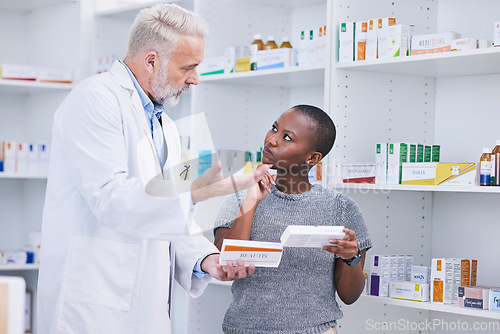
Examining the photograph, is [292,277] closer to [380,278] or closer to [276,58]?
[380,278]

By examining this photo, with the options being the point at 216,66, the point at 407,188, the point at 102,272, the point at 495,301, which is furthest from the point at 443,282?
the point at 216,66

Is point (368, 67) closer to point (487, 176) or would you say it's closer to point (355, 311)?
point (487, 176)

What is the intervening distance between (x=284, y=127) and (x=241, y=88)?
4.04ft

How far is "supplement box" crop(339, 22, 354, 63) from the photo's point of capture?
9.07 feet

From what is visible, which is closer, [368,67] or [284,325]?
[284,325]

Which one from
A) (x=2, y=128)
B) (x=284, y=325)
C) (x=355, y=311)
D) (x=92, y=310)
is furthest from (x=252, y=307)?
(x=2, y=128)

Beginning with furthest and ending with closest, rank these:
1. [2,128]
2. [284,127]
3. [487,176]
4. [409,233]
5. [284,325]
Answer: [2,128]
[409,233]
[487,176]
[284,127]
[284,325]

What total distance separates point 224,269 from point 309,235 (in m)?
0.28

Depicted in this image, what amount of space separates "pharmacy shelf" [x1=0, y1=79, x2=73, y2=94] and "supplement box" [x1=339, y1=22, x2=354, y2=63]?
188cm

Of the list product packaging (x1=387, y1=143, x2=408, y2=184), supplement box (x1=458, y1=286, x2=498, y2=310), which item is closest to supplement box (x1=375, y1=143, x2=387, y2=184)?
product packaging (x1=387, y1=143, x2=408, y2=184)

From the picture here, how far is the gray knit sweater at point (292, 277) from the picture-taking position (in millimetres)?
2166

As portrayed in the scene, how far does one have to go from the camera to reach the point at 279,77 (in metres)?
3.21

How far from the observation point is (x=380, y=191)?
113 inches

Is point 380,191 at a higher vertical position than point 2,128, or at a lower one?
lower
